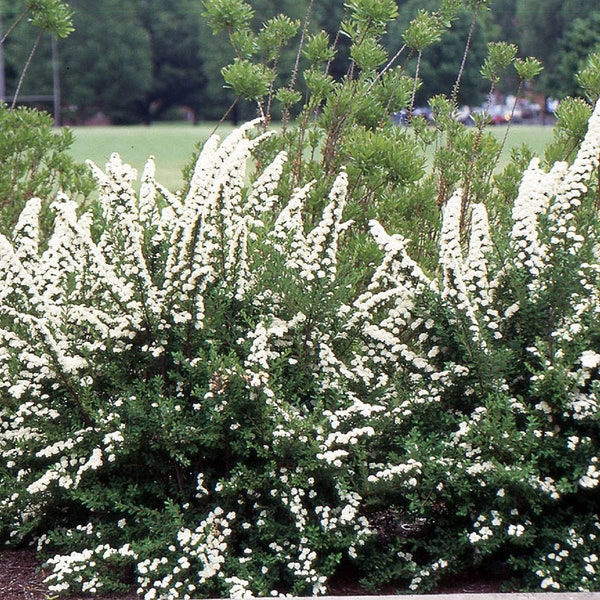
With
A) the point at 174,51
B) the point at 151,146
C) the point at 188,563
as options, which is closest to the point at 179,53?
the point at 174,51

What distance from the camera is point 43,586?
3506mm

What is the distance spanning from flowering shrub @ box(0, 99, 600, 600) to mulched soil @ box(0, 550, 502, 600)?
68mm

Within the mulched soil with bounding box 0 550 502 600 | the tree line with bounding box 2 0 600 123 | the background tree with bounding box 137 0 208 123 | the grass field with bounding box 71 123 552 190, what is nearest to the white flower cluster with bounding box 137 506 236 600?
the mulched soil with bounding box 0 550 502 600

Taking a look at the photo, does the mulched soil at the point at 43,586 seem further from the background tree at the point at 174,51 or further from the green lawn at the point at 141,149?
the background tree at the point at 174,51

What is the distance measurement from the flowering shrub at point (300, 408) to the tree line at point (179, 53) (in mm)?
50368

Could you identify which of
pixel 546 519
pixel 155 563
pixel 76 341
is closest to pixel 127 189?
pixel 76 341

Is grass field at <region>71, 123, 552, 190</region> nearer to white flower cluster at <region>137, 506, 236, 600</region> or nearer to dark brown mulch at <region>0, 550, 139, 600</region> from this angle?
dark brown mulch at <region>0, 550, 139, 600</region>

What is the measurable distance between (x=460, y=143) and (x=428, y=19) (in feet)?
3.20

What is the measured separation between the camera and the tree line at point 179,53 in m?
58.4

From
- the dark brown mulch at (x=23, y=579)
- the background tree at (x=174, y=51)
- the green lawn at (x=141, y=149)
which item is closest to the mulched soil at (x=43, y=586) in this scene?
the dark brown mulch at (x=23, y=579)

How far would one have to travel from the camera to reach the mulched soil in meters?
3.44

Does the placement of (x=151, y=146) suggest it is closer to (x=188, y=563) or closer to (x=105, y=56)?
(x=105, y=56)

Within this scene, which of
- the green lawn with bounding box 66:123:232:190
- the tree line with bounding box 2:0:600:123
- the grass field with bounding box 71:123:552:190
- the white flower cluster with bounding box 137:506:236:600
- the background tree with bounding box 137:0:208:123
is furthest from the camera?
the background tree with bounding box 137:0:208:123

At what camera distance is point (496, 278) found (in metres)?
3.87
